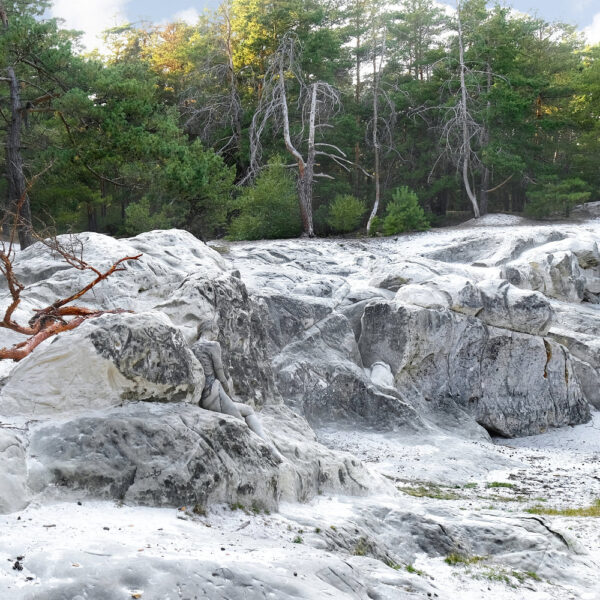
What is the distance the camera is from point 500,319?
18.8m

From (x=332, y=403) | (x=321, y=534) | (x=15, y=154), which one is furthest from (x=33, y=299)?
(x=15, y=154)

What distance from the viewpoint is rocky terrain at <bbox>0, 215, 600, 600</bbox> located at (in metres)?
5.64

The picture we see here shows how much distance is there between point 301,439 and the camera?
9.91 m

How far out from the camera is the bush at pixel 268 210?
2952cm

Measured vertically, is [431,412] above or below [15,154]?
below

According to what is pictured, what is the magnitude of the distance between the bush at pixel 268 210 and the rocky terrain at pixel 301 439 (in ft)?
24.4

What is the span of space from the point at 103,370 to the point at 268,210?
23146 mm

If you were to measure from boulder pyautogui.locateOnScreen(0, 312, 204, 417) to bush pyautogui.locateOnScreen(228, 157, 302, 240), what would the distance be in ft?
69.5

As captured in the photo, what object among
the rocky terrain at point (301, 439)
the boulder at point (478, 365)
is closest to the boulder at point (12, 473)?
the rocky terrain at point (301, 439)

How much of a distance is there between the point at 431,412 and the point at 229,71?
2442 cm

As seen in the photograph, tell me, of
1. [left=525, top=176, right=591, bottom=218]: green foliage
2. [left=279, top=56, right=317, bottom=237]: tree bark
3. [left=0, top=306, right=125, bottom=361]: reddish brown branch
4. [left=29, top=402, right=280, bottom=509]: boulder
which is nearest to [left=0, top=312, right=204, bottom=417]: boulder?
[left=29, top=402, right=280, bottom=509]: boulder

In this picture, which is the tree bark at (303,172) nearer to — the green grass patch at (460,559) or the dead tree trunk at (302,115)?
the dead tree trunk at (302,115)

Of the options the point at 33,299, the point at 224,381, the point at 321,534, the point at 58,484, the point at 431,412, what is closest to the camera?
the point at 58,484

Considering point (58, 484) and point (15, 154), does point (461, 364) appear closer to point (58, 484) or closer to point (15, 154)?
point (58, 484)
